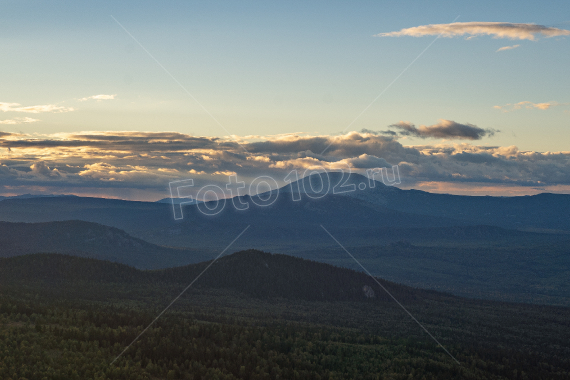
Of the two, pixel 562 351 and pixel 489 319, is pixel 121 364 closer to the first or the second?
pixel 562 351

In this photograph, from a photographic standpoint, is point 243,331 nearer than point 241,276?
Yes

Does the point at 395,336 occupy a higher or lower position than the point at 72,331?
lower

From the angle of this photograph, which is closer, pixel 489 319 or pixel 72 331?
pixel 72 331

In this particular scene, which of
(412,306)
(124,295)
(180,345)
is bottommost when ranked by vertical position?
(412,306)

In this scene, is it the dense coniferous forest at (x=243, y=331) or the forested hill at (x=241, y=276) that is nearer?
the dense coniferous forest at (x=243, y=331)

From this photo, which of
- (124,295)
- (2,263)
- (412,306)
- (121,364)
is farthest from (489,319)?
(2,263)
